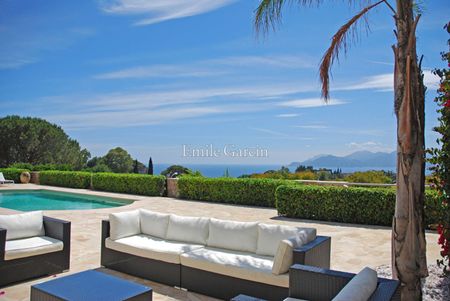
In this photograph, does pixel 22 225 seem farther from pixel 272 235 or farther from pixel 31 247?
pixel 272 235

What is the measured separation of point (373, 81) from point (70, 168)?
16391mm

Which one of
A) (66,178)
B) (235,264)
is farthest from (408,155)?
(66,178)

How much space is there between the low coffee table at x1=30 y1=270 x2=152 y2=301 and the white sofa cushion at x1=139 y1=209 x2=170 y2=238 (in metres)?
1.62

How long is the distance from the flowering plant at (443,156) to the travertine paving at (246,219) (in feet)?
5.86

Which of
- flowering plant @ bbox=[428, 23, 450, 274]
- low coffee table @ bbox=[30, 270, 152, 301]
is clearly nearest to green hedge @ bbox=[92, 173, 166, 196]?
low coffee table @ bbox=[30, 270, 152, 301]

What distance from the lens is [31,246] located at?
454 cm

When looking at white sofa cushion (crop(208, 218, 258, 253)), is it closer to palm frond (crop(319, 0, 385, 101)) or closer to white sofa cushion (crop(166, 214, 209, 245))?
white sofa cushion (crop(166, 214, 209, 245))

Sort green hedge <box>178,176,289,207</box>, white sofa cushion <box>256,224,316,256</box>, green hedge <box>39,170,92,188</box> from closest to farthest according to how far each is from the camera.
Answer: white sofa cushion <box>256,224,316,256</box>, green hedge <box>178,176,289,207</box>, green hedge <box>39,170,92,188</box>

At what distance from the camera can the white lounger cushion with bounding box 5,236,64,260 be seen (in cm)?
433

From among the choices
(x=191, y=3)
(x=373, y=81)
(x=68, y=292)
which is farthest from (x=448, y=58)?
(x=373, y=81)

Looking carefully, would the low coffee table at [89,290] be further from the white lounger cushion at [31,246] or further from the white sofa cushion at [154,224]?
the white sofa cushion at [154,224]

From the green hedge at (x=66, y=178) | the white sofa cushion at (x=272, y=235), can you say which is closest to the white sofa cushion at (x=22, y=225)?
the white sofa cushion at (x=272, y=235)

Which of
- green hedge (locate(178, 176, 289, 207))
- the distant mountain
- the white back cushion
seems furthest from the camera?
the distant mountain

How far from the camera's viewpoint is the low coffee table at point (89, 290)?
3.09 m
